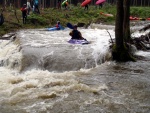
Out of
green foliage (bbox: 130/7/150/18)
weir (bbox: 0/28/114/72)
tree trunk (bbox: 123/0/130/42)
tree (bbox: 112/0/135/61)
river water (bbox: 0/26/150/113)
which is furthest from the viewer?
green foliage (bbox: 130/7/150/18)

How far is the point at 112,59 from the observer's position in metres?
9.95

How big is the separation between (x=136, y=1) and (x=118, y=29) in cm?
2472

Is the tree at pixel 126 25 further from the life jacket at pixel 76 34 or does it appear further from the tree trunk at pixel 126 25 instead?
the life jacket at pixel 76 34

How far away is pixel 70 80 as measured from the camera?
7.76 meters

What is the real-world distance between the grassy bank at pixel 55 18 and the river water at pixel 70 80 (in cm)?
648

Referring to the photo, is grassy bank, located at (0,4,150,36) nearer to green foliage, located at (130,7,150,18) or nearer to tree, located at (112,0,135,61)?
green foliage, located at (130,7,150,18)

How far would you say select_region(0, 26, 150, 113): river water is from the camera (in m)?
6.05

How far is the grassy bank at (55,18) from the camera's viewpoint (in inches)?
714

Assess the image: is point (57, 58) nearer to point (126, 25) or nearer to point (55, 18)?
point (126, 25)

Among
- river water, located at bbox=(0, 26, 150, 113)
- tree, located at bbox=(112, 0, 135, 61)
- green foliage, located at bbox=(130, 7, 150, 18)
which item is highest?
green foliage, located at bbox=(130, 7, 150, 18)

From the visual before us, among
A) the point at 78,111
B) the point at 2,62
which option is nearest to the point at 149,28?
the point at 2,62

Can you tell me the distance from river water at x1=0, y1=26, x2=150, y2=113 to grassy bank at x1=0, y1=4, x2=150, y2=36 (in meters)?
6.48

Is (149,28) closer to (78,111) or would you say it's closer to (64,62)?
(64,62)

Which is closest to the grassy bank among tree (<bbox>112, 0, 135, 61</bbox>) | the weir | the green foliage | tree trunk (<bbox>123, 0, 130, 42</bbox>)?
the green foliage
